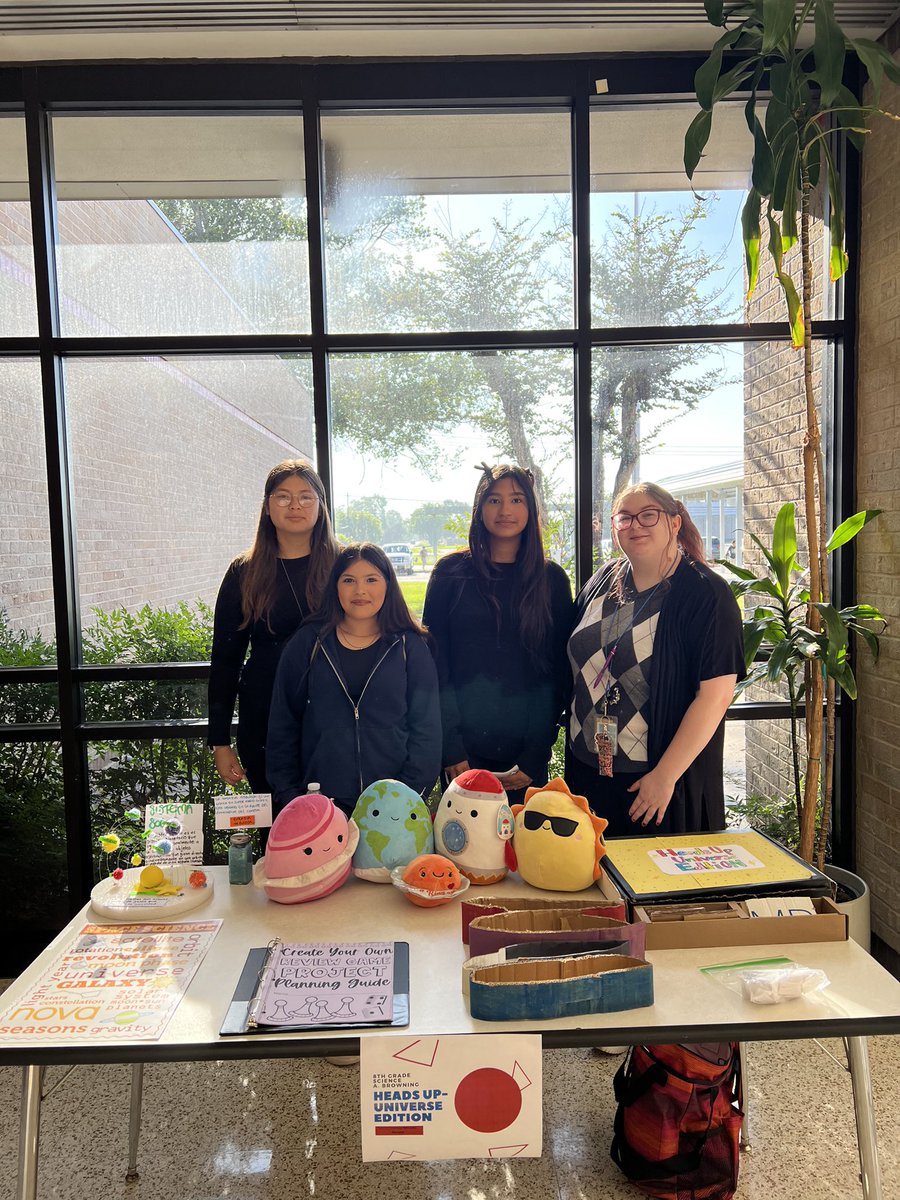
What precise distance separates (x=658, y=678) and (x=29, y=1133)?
158 centimetres

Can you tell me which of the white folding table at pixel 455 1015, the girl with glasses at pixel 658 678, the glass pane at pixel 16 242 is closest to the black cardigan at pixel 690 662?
the girl with glasses at pixel 658 678

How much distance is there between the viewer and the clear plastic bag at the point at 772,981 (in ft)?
4.17

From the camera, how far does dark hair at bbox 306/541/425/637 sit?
214cm

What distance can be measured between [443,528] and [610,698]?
1182 millimetres

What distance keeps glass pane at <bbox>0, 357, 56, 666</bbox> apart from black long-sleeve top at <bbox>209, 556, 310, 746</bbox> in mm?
1011

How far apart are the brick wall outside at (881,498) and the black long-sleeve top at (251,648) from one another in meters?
1.99

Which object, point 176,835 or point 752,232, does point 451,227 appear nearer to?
point 752,232

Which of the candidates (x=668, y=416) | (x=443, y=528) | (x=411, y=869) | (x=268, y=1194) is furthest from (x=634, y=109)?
(x=268, y=1194)

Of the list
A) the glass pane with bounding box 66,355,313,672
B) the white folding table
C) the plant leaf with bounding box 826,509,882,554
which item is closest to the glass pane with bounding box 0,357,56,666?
the glass pane with bounding box 66,355,313,672

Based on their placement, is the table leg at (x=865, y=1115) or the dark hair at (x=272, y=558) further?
the dark hair at (x=272, y=558)

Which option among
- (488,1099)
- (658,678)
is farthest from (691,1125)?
(658,678)

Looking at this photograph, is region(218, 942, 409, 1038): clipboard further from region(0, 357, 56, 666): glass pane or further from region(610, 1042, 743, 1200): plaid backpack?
region(0, 357, 56, 666): glass pane

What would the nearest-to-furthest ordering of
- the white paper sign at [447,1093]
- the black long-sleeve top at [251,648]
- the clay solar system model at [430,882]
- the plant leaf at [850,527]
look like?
1. the white paper sign at [447,1093]
2. the clay solar system model at [430,882]
3. the black long-sleeve top at [251,648]
4. the plant leaf at [850,527]

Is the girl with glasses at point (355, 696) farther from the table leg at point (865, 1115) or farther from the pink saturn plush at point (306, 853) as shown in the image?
the table leg at point (865, 1115)
